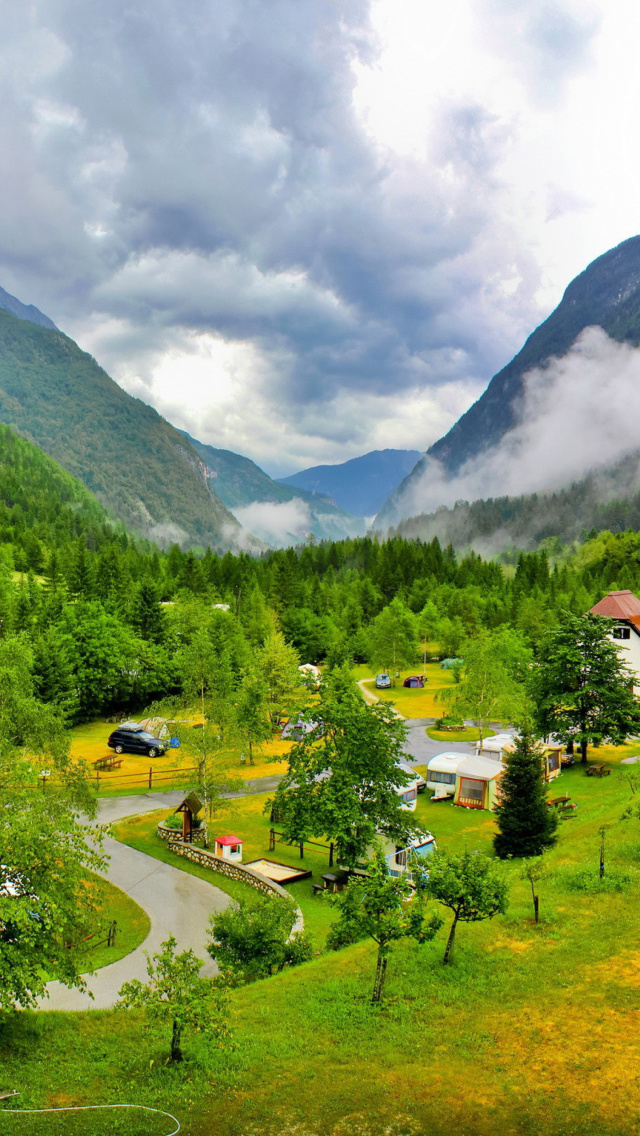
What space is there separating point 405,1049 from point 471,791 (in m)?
26.0

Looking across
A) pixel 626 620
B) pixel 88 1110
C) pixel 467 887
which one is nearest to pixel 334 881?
pixel 467 887

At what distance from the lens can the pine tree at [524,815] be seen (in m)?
28.3

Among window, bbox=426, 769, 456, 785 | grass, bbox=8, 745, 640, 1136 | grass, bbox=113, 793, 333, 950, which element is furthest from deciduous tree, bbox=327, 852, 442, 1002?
window, bbox=426, 769, 456, 785

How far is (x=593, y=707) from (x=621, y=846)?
19616mm

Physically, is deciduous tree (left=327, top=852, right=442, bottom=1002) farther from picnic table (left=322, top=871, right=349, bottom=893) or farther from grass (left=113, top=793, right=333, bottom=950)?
picnic table (left=322, top=871, right=349, bottom=893)

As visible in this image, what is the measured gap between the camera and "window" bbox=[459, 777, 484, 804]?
38.2 m

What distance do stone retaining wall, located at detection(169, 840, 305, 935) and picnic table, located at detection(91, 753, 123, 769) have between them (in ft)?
51.2

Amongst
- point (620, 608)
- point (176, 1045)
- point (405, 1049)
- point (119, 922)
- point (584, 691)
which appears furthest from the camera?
point (620, 608)

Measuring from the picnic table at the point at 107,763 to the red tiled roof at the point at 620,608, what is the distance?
44.4 metres

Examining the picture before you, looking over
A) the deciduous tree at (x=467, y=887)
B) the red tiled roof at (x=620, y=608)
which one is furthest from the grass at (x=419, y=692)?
the deciduous tree at (x=467, y=887)

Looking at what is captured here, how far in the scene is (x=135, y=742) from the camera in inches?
1991

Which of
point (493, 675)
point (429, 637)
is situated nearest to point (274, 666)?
point (493, 675)

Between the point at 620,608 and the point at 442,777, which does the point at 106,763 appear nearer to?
the point at 442,777

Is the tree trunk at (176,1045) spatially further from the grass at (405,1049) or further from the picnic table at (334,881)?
the picnic table at (334,881)
